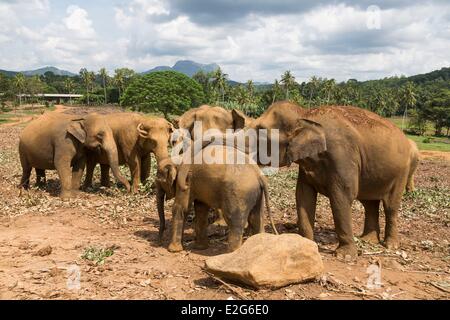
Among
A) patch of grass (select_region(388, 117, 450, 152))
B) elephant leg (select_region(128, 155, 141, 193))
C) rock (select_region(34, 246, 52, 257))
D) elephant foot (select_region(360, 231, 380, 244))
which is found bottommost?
patch of grass (select_region(388, 117, 450, 152))

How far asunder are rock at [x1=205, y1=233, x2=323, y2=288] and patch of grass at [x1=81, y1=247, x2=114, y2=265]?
2078 millimetres

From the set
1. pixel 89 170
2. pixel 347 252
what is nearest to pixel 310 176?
pixel 347 252

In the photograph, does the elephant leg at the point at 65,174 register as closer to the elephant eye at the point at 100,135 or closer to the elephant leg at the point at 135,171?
the elephant eye at the point at 100,135

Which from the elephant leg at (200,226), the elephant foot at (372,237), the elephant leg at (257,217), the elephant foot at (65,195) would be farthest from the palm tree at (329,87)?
the elephant leg at (257,217)

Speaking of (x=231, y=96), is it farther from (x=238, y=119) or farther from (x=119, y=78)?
(x=238, y=119)

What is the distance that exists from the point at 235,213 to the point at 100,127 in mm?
6866

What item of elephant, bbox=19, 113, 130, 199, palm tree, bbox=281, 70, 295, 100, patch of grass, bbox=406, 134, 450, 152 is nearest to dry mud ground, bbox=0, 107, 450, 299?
elephant, bbox=19, 113, 130, 199

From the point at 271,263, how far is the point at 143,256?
8.72ft

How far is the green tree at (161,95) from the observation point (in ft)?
192

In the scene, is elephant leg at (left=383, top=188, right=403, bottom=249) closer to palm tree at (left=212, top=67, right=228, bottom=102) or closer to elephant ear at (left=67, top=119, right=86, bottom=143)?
elephant ear at (left=67, top=119, right=86, bottom=143)

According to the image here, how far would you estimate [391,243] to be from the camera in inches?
356

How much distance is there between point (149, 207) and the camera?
1175cm

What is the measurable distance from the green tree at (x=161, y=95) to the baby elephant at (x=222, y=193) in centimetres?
5095

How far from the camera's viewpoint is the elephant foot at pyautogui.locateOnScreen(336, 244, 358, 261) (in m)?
7.96
